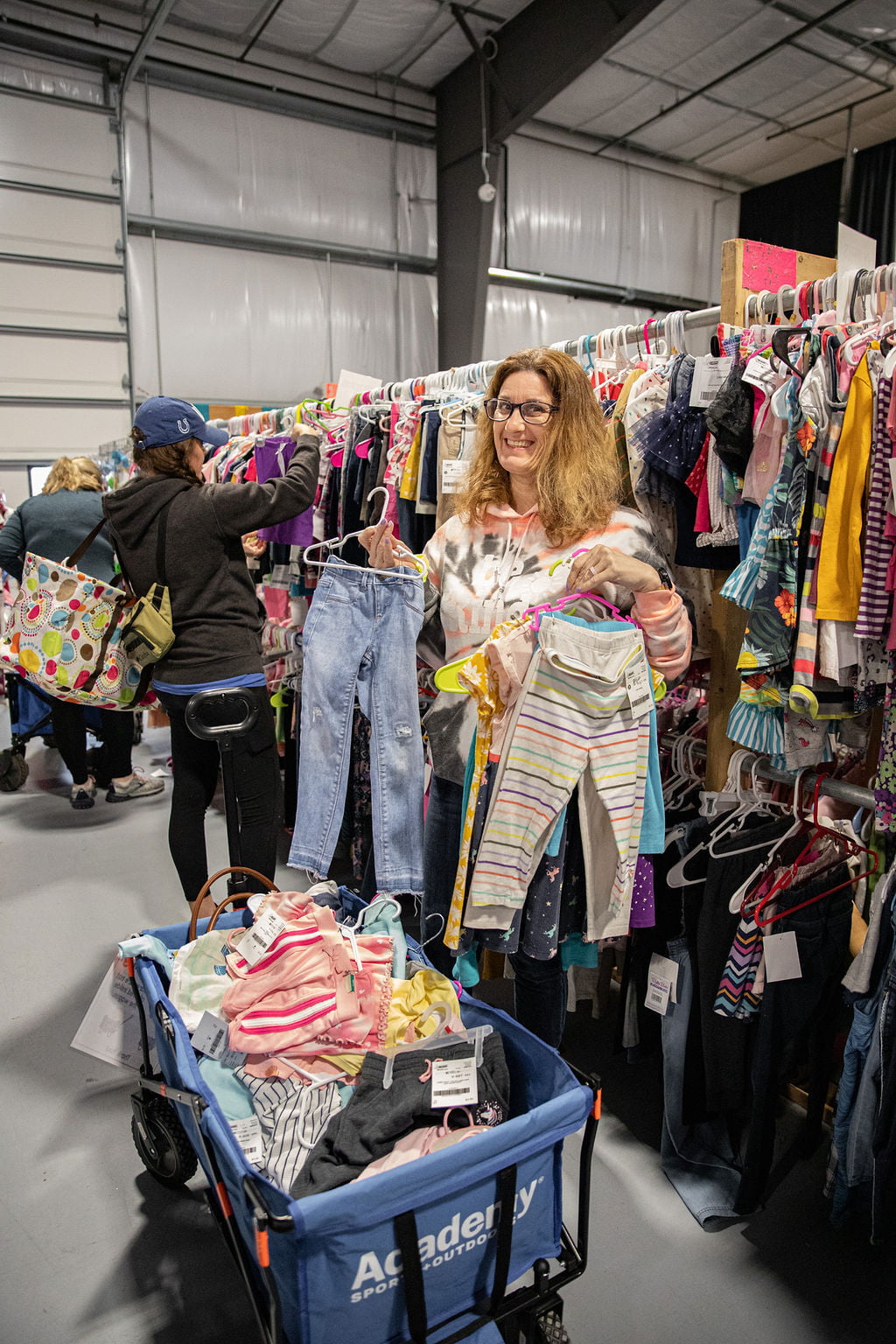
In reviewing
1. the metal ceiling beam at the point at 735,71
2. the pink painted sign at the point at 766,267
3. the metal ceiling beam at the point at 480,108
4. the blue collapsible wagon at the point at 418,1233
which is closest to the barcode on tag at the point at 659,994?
the blue collapsible wagon at the point at 418,1233

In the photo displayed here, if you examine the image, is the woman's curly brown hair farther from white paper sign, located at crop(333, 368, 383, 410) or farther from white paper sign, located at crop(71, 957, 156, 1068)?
white paper sign, located at crop(71, 957, 156, 1068)

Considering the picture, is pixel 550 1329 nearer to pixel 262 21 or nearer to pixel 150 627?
pixel 150 627

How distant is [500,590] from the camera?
1875 mm

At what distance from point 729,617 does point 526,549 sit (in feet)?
2.02

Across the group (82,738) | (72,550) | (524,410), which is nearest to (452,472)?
(524,410)

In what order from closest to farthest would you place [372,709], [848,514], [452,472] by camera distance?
[848,514] < [372,709] < [452,472]

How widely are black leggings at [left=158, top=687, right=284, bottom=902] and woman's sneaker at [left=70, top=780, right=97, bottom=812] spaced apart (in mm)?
2123

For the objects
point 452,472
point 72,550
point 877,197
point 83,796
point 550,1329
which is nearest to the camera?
point 550,1329

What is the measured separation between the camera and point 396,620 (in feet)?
6.77

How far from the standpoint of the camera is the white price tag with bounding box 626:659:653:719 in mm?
1699

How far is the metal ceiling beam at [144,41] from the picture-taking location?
598 centimetres

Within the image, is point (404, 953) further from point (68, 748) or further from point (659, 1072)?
point (68, 748)

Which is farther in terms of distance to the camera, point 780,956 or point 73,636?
point 73,636

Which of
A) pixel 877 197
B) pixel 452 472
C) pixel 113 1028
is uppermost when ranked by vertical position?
pixel 877 197
